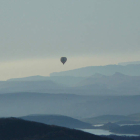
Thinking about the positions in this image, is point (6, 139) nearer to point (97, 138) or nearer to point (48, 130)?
point (48, 130)

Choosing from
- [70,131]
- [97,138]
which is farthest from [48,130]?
[97,138]

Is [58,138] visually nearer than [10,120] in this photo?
Yes

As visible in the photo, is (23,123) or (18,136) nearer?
(18,136)

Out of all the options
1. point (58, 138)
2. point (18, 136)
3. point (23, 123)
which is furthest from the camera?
point (23, 123)

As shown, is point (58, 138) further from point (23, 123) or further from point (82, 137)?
point (23, 123)

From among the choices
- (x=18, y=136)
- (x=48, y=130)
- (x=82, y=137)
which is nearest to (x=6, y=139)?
(x=18, y=136)

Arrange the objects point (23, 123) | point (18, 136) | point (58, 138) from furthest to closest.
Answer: point (23, 123)
point (18, 136)
point (58, 138)
